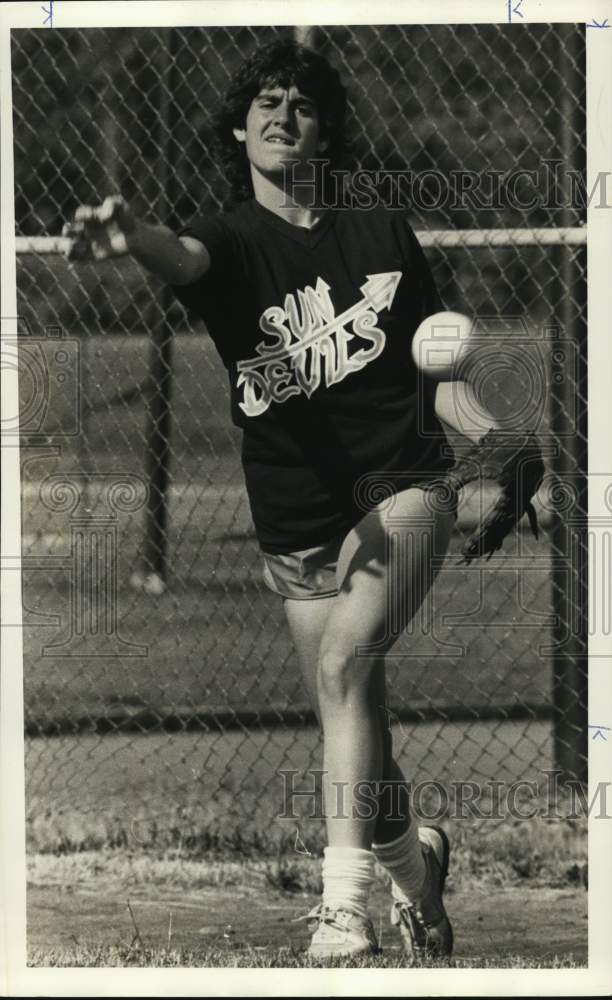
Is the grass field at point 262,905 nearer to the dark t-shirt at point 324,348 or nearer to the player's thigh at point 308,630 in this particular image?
the player's thigh at point 308,630

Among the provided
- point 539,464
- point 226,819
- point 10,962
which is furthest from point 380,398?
point 10,962

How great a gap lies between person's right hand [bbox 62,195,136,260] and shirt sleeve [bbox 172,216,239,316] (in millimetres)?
336

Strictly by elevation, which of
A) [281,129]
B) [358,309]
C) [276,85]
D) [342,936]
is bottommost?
[342,936]

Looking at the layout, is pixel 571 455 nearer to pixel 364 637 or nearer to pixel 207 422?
pixel 364 637

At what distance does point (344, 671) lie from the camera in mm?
3826

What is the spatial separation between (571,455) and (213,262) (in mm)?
995

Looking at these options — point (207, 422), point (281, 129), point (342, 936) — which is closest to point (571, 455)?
point (207, 422)

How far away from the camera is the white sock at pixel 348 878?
12.5ft

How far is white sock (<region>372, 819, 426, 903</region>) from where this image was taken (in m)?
3.86

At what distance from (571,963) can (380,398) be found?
4.63 feet

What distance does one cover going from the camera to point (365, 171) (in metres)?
3.82

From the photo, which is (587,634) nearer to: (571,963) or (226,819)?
(571,963)

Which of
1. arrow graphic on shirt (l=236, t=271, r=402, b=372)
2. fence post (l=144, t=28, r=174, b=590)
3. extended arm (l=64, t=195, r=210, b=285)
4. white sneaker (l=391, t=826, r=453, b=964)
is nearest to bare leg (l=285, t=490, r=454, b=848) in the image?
white sneaker (l=391, t=826, r=453, b=964)

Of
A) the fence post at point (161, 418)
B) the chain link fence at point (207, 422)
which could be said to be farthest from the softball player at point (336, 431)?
the fence post at point (161, 418)
